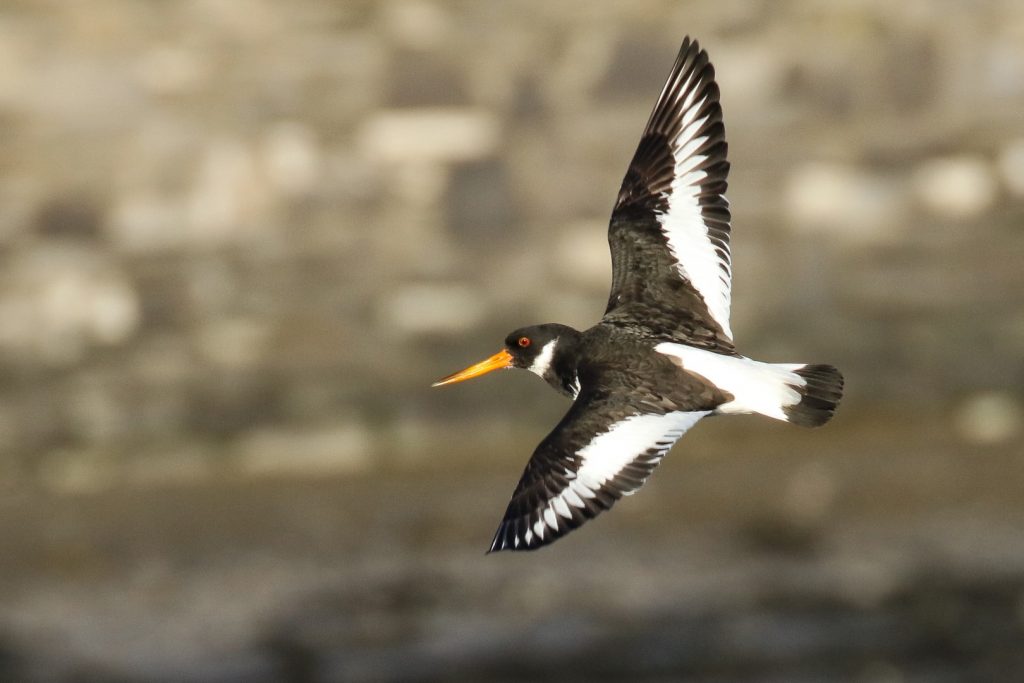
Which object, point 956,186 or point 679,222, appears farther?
point 956,186

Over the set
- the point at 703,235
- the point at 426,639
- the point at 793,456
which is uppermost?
the point at 793,456

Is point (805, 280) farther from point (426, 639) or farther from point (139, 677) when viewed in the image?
point (139, 677)

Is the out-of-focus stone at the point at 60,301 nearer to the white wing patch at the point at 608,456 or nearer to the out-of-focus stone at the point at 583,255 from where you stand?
the out-of-focus stone at the point at 583,255

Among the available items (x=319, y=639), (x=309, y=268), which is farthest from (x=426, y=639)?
(x=309, y=268)

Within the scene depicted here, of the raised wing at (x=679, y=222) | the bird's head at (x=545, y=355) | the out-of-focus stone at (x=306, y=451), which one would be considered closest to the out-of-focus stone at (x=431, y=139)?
the out-of-focus stone at (x=306, y=451)

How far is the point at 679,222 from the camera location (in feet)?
18.9

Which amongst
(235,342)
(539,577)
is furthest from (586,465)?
(235,342)

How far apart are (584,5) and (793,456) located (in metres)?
4.70

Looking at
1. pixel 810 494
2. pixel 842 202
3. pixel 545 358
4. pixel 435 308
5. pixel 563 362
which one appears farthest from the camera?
pixel 842 202

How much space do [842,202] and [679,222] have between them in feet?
37.2

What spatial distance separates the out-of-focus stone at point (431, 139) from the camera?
15.9m

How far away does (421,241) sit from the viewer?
53.1ft

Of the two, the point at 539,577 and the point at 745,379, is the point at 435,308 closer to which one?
the point at 539,577

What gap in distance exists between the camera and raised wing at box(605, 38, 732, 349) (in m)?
5.53
